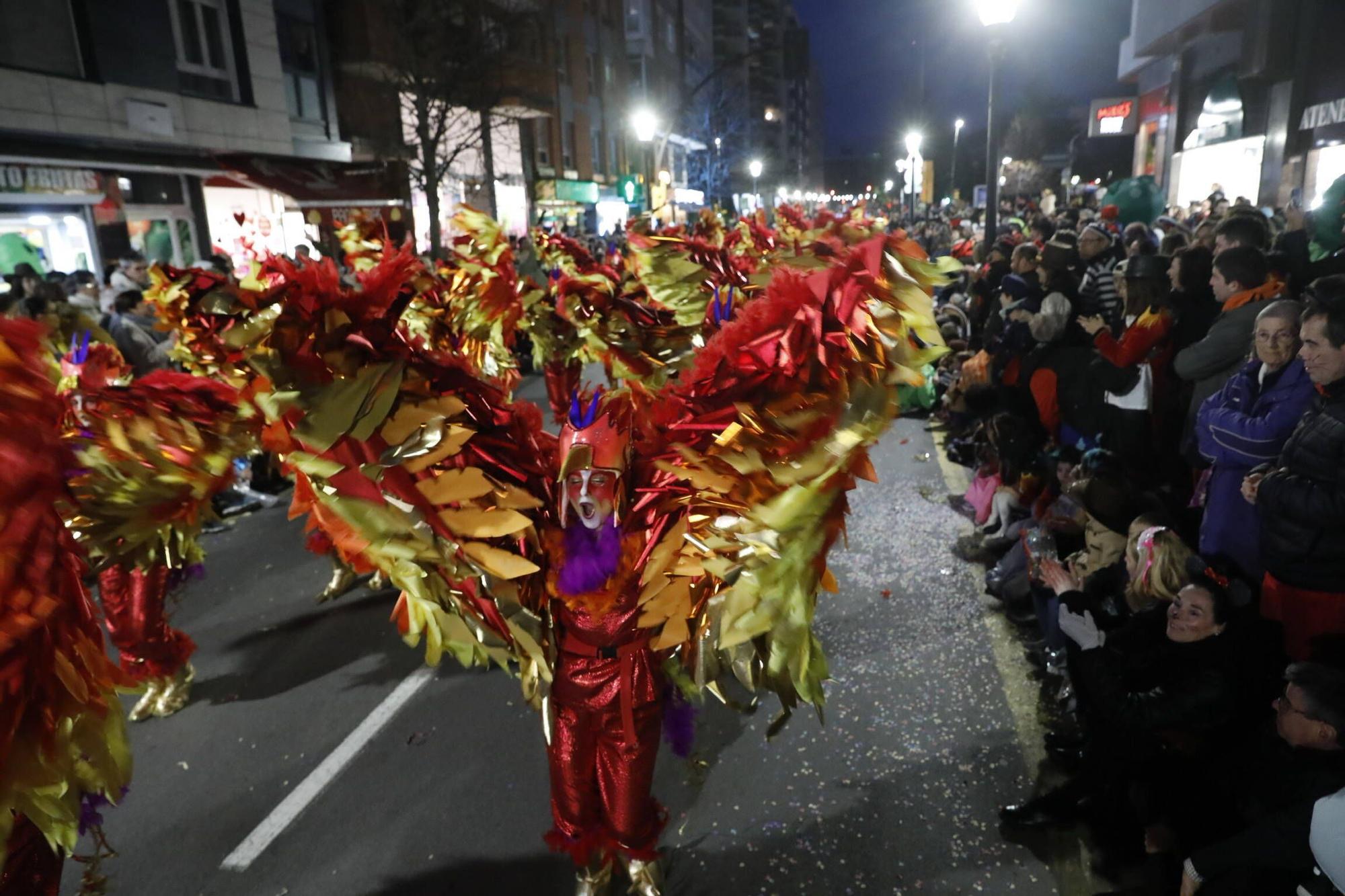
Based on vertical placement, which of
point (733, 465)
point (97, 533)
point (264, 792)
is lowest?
point (264, 792)

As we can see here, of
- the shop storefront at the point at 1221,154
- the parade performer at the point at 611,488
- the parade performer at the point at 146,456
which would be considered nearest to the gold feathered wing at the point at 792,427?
the parade performer at the point at 611,488

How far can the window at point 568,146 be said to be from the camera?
27.6m

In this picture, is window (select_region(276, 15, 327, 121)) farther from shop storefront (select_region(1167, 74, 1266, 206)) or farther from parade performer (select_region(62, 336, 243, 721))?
shop storefront (select_region(1167, 74, 1266, 206))

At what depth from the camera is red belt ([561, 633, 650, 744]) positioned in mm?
2543

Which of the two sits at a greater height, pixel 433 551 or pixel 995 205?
pixel 995 205

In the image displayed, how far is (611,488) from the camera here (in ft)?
7.79

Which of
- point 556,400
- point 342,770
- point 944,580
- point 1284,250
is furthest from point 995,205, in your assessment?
point 342,770

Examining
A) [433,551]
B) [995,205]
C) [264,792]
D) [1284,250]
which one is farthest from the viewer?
[995,205]

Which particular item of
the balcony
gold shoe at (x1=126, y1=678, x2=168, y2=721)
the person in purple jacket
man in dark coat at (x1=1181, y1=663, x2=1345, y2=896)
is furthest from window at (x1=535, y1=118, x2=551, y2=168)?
man in dark coat at (x1=1181, y1=663, x2=1345, y2=896)

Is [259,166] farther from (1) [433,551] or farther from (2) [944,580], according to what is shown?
(1) [433,551]

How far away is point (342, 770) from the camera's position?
143 inches

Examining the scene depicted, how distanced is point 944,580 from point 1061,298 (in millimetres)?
1870

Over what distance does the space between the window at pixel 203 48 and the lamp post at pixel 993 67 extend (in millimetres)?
11871

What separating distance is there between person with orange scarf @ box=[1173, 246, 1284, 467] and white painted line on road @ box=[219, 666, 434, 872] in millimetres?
4050
